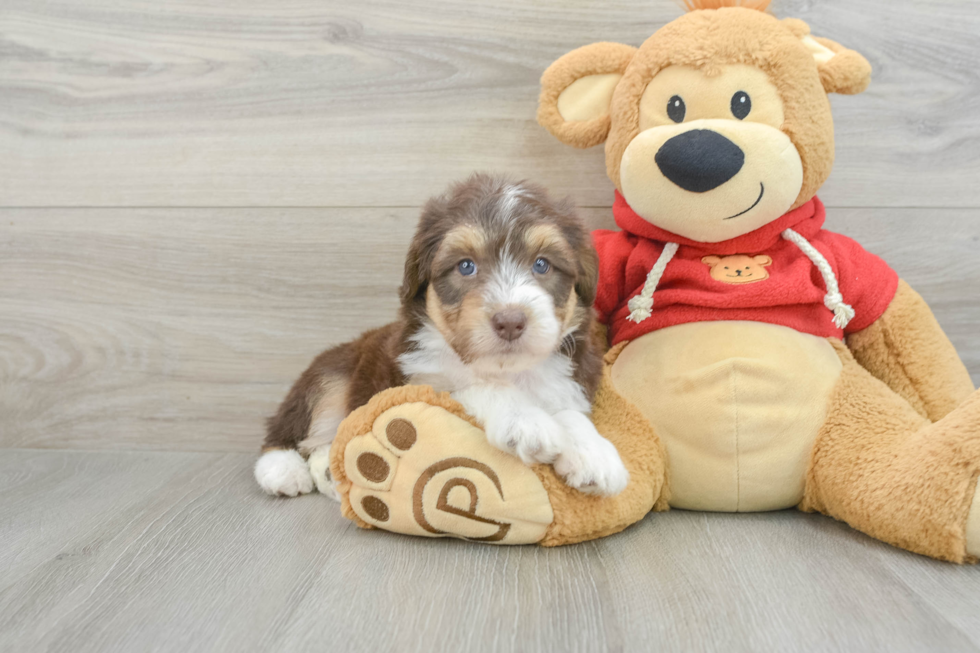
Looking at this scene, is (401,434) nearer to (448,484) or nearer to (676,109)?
(448,484)

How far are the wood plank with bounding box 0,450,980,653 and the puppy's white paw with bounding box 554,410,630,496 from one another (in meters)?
0.17

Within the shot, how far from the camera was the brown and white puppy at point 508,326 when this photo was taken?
1488 mm

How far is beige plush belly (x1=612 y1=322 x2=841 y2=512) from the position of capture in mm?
1700

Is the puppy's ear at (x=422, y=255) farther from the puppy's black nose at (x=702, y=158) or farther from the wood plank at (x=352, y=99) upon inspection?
the wood plank at (x=352, y=99)

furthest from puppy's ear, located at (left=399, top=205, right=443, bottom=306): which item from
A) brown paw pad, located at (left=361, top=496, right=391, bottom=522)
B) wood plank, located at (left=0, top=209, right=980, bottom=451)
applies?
wood plank, located at (left=0, top=209, right=980, bottom=451)

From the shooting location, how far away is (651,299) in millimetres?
1861

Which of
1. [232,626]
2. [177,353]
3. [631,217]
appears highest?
[631,217]

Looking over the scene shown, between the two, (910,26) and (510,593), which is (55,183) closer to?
(510,593)

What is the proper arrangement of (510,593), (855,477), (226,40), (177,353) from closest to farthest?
(510,593) < (855,477) < (226,40) < (177,353)

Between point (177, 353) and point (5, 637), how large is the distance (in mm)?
1377

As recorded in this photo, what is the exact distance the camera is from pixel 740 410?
170cm

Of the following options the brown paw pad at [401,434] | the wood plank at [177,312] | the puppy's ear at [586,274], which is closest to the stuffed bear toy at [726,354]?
the brown paw pad at [401,434]

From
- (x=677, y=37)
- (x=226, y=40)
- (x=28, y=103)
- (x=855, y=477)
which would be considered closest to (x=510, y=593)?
(x=855, y=477)

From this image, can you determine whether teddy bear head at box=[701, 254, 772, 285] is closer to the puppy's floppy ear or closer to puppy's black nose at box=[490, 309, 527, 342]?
the puppy's floppy ear
